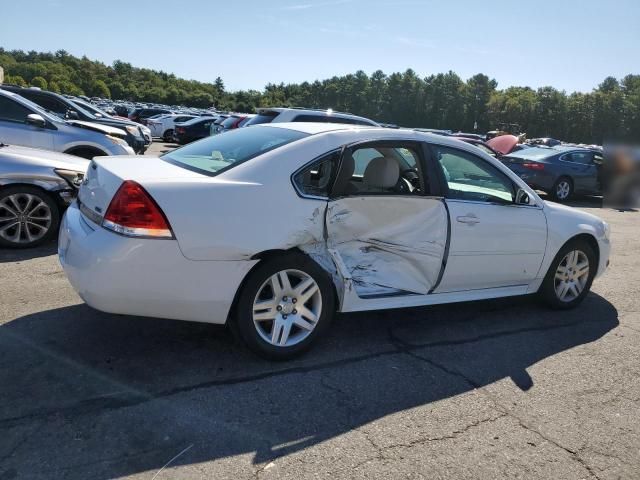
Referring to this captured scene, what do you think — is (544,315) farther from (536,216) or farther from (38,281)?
(38,281)

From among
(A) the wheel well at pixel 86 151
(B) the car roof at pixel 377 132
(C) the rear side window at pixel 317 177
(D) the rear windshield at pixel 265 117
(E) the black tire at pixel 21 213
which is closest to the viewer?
(C) the rear side window at pixel 317 177

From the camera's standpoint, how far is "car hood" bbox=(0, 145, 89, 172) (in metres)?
5.67

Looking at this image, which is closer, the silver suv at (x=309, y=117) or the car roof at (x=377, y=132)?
the car roof at (x=377, y=132)

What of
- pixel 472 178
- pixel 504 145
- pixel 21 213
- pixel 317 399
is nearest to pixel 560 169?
pixel 504 145

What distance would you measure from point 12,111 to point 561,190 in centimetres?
1293

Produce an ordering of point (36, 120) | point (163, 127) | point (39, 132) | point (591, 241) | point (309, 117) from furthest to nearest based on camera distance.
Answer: point (163, 127), point (309, 117), point (39, 132), point (36, 120), point (591, 241)

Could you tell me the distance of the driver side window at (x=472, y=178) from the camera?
436cm

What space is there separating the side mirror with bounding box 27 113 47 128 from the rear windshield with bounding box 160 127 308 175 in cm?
480

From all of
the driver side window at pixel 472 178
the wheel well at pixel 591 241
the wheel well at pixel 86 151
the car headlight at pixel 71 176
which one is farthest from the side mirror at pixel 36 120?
the wheel well at pixel 591 241

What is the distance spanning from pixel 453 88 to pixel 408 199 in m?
101

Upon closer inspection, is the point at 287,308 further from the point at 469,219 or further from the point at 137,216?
the point at 469,219

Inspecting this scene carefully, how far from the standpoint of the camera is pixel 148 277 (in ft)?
10.3

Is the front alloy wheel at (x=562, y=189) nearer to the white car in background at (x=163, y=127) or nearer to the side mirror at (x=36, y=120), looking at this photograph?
the side mirror at (x=36, y=120)

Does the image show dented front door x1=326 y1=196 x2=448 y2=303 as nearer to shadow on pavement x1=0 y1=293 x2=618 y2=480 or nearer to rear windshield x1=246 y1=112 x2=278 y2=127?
shadow on pavement x1=0 y1=293 x2=618 y2=480
